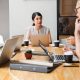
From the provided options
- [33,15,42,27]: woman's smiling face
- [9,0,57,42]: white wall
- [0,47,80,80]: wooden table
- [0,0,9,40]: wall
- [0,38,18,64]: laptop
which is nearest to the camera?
[0,47,80,80]: wooden table

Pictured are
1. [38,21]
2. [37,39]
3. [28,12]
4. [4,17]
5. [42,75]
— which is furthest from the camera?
[4,17]

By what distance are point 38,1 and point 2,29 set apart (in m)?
1.33

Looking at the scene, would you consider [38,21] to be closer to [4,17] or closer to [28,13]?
[28,13]

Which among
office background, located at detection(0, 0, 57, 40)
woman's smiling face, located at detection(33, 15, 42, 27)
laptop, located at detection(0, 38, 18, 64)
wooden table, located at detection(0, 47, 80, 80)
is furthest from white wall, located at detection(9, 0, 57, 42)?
wooden table, located at detection(0, 47, 80, 80)

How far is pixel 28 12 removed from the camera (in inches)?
186

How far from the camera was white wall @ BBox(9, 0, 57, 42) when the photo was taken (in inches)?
184

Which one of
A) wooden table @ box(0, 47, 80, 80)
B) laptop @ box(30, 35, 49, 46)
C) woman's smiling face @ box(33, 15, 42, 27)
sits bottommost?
wooden table @ box(0, 47, 80, 80)

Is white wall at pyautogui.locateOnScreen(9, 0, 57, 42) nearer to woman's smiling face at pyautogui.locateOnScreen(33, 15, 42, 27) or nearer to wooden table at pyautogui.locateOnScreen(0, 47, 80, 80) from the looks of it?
woman's smiling face at pyautogui.locateOnScreen(33, 15, 42, 27)

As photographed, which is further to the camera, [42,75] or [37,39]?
[37,39]

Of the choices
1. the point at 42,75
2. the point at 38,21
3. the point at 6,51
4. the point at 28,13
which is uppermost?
the point at 28,13

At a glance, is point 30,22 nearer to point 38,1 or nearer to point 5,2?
point 38,1

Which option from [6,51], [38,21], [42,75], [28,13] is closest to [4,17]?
[28,13]

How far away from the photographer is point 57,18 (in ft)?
15.3

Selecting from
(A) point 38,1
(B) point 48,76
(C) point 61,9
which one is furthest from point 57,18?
(B) point 48,76
